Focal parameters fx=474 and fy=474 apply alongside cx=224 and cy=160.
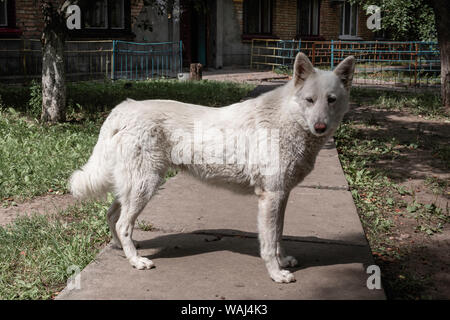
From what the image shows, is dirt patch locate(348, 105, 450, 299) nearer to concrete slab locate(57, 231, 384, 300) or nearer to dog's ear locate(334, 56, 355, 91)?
concrete slab locate(57, 231, 384, 300)

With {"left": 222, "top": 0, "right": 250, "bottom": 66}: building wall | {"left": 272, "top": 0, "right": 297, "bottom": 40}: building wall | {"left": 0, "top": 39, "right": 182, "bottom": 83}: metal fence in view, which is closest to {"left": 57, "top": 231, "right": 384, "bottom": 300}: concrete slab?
{"left": 0, "top": 39, "right": 182, "bottom": 83}: metal fence

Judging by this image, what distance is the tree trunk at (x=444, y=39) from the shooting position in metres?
10.5

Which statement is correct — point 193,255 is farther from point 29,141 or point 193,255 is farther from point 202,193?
point 29,141

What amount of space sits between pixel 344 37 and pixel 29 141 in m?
22.7

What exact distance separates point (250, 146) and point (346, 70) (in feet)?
2.81

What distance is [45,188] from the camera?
5.37m

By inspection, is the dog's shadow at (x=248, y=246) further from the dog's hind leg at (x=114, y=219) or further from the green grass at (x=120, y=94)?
the green grass at (x=120, y=94)

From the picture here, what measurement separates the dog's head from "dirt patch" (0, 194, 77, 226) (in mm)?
2781

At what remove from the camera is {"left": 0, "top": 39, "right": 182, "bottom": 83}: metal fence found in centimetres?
1320

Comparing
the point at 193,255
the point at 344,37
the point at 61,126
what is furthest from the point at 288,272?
the point at 344,37

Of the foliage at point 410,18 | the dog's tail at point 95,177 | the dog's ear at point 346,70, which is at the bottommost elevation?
the dog's tail at point 95,177

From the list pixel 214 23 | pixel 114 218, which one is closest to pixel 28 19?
pixel 214 23

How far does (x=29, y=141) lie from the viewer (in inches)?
275

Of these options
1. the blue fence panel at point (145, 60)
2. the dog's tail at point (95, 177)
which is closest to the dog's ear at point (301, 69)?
the dog's tail at point (95, 177)
